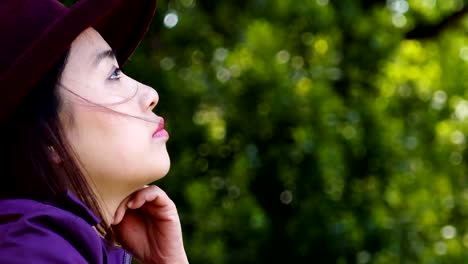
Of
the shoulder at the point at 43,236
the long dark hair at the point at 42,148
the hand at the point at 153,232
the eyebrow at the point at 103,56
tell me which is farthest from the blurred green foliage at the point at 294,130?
the shoulder at the point at 43,236

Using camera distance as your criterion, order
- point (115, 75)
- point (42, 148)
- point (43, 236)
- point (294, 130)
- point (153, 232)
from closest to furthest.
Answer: point (43, 236) < point (42, 148) < point (115, 75) < point (153, 232) < point (294, 130)

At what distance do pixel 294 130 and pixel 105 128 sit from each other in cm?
220

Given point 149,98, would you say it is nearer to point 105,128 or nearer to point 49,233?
point 105,128

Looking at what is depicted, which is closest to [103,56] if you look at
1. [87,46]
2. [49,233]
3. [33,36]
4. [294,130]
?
[87,46]

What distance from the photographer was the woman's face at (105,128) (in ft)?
5.95

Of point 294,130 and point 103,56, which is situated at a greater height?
point 103,56

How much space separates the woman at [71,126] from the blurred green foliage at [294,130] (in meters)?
1.85

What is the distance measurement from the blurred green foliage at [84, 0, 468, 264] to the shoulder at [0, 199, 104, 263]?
6.69ft

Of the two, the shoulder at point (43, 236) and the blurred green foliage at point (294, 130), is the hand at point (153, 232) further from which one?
the blurred green foliage at point (294, 130)

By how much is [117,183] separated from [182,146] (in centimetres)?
205

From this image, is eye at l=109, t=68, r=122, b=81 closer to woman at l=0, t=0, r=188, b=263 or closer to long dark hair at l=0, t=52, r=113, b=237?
woman at l=0, t=0, r=188, b=263

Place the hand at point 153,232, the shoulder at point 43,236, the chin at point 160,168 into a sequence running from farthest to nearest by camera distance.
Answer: the hand at point 153,232 < the chin at point 160,168 < the shoulder at point 43,236

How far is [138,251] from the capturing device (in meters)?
2.12

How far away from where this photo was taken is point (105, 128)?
1.81 metres
